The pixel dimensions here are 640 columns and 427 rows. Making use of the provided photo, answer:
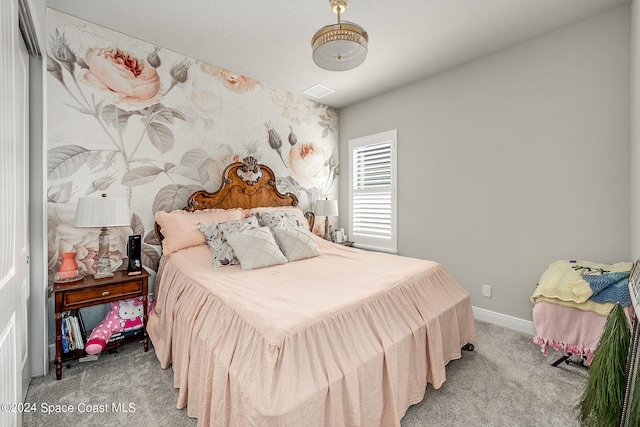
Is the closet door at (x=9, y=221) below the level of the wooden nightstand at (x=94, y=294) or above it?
above

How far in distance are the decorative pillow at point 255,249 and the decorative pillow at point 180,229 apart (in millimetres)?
470

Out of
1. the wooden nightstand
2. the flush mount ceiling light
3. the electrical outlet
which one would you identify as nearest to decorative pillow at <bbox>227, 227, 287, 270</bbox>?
the wooden nightstand

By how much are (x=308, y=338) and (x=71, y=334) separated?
2016 mm

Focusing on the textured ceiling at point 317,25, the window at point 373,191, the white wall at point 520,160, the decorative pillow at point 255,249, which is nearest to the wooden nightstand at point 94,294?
the decorative pillow at point 255,249

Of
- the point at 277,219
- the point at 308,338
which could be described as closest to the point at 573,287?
A: the point at 308,338

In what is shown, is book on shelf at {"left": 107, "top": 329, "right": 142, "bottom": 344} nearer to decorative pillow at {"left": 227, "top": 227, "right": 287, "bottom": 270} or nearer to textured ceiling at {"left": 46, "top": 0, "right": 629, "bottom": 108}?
decorative pillow at {"left": 227, "top": 227, "right": 287, "bottom": 270}

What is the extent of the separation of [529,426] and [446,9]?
287 centimetres

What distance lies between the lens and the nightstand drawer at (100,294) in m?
2.02

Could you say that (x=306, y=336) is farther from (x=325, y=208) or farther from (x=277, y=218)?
(x=325, y=208)

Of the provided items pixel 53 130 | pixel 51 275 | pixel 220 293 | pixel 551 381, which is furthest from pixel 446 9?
pixel 51 275

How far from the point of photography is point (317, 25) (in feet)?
8.02

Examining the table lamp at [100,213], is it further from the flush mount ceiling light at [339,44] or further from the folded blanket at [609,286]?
the folded blanket at [609,286]

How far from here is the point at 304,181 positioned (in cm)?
411

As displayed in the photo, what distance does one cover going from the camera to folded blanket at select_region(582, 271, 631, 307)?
6.00 ft
